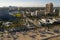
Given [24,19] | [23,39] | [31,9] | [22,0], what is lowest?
[23,39]

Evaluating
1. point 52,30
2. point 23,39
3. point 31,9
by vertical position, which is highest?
point 31,9

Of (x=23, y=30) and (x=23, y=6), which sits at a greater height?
(x=23, y=6)

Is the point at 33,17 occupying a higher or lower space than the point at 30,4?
lower

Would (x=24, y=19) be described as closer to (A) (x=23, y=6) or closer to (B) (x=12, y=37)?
(A) (x=23, y=6)

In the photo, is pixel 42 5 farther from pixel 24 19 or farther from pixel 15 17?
pixel 15 17

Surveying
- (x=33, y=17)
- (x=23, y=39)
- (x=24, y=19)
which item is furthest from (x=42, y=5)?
(x=23, y=39)

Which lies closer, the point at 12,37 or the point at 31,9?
the point at 12,37

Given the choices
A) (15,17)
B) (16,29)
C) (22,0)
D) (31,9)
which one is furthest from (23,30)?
(22,0)
